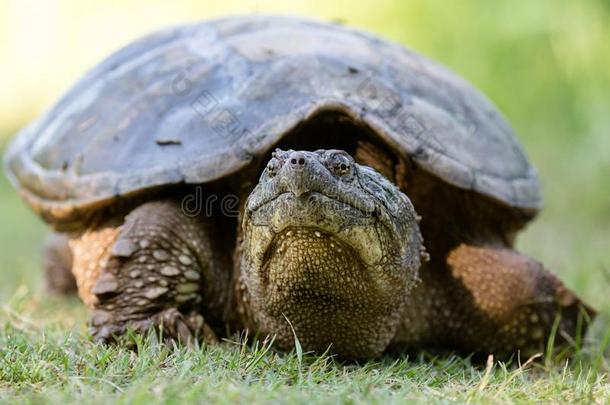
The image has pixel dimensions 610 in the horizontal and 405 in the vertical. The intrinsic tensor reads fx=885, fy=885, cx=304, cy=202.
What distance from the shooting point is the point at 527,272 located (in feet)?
11.0

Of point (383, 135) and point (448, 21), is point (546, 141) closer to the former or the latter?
point (448, 21)

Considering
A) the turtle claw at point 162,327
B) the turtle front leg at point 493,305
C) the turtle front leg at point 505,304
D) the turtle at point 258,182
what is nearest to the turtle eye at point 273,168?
the turtle at point 258,182

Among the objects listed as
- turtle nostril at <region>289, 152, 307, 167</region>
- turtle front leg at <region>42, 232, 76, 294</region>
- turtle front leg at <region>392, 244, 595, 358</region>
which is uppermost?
turtle nostril at <region>289, 152, 307, 167</region>

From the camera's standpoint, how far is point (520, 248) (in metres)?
5.61

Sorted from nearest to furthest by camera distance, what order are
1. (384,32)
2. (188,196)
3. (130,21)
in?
(188,196) < (384,32) < (130,21)

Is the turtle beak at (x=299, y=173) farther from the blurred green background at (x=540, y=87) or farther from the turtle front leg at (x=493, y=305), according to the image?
the blurred green background at (x=540, y=87)

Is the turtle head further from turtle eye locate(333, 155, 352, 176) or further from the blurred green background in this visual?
the blurred green background

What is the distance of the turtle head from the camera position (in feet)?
7.77

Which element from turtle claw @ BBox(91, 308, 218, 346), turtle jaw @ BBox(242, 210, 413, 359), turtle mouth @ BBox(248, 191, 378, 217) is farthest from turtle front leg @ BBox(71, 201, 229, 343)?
turtle mouth @ BBox(248, 191, 378, 217)

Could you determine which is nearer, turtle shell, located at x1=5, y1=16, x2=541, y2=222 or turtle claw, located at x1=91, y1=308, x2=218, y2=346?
turtle claw, located at x1=91, y1=308, x2=218, y2=346

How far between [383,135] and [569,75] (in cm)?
458

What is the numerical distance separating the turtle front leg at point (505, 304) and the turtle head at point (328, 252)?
515 mm

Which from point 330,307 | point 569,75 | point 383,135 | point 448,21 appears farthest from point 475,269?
point 448,21

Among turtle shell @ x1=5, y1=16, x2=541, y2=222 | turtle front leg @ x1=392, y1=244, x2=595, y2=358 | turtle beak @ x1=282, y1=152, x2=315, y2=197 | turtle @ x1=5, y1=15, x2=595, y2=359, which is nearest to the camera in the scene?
turtle beak @ x1=282, y1=152, x2=315, y2=197
